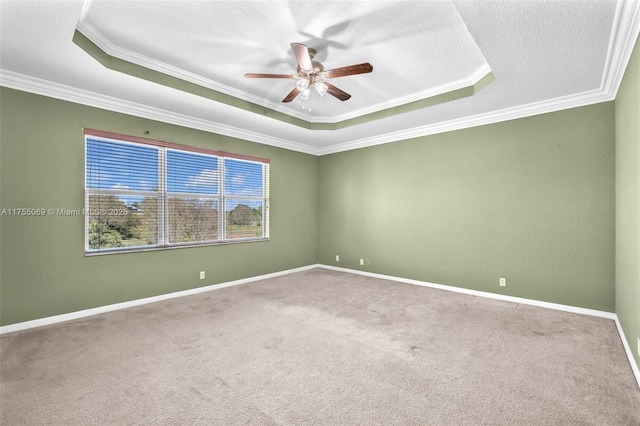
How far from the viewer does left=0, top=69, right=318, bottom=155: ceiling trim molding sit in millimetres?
3021

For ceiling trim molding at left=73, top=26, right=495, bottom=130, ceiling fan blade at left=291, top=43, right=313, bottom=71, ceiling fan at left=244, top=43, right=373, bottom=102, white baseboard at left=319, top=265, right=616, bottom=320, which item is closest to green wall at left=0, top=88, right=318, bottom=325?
ceiling trim molding at left=73, top=26, right=495, bottom=130

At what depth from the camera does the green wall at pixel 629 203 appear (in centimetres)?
219

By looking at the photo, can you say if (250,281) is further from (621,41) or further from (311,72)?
(621,41)

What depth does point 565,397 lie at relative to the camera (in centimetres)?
193

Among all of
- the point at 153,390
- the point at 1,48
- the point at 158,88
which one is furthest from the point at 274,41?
the point at 153,390

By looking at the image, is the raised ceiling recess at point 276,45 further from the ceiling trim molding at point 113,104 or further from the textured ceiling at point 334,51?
the ceiling trim molding at point 113,104

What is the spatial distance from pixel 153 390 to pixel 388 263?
4038 mm

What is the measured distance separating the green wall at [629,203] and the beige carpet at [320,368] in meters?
0.33

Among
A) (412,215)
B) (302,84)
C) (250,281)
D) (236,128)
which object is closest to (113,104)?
(236,128)

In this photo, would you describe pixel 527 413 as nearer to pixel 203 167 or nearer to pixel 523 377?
pixel 523 377

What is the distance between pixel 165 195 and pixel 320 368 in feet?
10.3

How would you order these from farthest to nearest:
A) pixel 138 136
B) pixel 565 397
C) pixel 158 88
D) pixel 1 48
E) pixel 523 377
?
pixel 138 136
pixel 158 88
pixel 1 48
pixel 523 377
pixel 565 397

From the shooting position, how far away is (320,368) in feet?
7.57

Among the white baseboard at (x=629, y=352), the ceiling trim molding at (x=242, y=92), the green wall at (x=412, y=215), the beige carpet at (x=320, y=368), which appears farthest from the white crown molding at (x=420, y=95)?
the white baseboard at (x=629, y=352)
